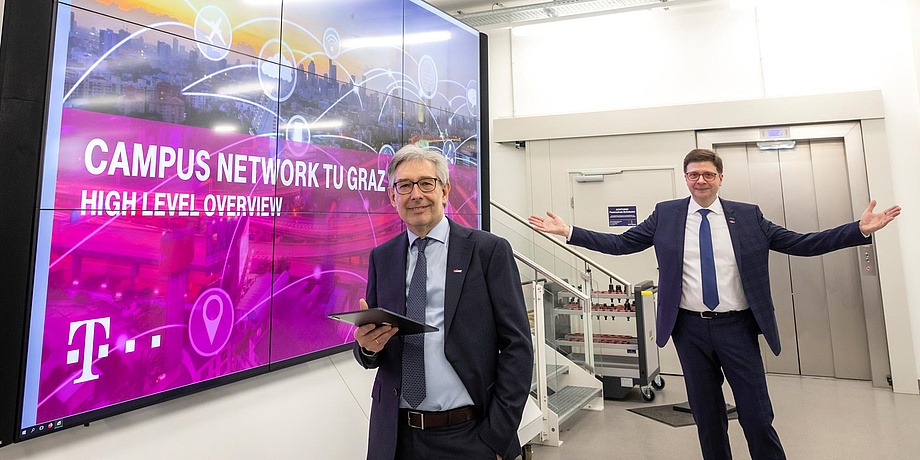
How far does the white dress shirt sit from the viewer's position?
265 centimetres

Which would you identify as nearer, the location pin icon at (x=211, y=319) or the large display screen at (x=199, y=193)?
the large display screen at (x=199, y=193)

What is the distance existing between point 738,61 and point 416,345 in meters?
6.24

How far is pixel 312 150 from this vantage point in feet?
8.72

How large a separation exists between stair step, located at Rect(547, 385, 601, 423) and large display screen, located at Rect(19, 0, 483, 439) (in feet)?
6.56

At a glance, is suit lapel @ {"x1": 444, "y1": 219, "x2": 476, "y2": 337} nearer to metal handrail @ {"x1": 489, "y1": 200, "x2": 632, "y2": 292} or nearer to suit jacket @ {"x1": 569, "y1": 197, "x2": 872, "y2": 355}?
suit jacket @ {"x1": 569, "y1": 197, "x2": 872, "y2": 355}

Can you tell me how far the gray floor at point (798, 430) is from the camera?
361cm

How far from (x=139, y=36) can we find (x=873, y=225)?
3532 mm

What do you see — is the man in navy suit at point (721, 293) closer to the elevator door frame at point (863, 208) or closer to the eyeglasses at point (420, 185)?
the eyeglasses at point (420, 185)

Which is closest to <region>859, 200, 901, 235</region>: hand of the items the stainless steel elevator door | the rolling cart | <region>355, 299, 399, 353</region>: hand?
the rolling cart

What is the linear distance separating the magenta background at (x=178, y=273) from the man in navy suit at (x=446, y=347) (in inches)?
33.7

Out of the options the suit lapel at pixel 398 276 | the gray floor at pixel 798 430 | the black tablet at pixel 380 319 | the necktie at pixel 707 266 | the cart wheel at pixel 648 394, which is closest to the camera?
the black tablet at pixel 380 319

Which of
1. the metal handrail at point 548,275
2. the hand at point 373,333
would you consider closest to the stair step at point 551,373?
the metal handrail at point 548,275

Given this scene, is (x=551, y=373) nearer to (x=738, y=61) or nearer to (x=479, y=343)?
(x=479, y=343)

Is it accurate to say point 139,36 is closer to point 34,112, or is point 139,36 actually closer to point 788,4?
point 34,112
